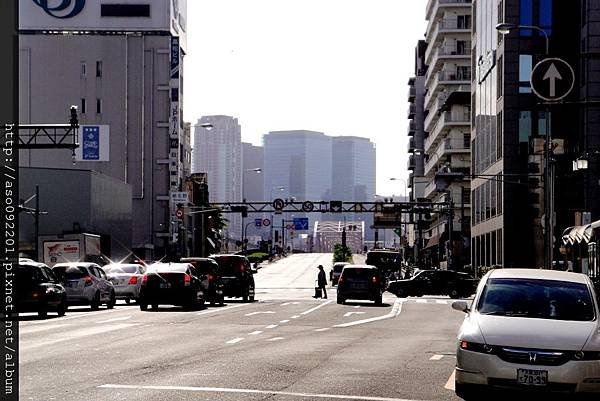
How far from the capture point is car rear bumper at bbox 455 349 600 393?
12.2 metres

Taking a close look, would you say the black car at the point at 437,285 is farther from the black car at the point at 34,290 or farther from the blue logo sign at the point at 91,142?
the blue logo sign at the point at 91,142

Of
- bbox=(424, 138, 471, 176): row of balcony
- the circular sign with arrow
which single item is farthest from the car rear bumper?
bbox=(424, 138, 471, 176): row of balcony

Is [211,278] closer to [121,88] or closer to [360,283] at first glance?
[360,283]

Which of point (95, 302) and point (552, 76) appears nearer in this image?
point (552, 76)

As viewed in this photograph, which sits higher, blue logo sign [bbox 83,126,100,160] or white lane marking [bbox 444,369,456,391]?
blue logo sign [bbox 83,126,100,160]

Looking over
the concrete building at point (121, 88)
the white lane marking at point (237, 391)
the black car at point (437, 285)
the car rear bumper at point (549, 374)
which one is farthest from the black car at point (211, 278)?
the concrete building at point (121, 88)

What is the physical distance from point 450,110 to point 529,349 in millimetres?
109791

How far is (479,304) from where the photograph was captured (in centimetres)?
1398

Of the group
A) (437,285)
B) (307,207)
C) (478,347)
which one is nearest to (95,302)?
(437,285)

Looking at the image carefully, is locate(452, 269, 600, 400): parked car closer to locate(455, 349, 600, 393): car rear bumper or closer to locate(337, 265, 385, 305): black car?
locate(455, 349, 600, 393): car rear bumper

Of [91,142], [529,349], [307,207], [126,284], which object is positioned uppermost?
[91,142]

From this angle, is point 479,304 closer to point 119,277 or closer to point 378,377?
point 378,377

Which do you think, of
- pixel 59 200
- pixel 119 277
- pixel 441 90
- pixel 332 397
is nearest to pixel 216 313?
pixel 119 277

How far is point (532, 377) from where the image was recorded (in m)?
12.2
